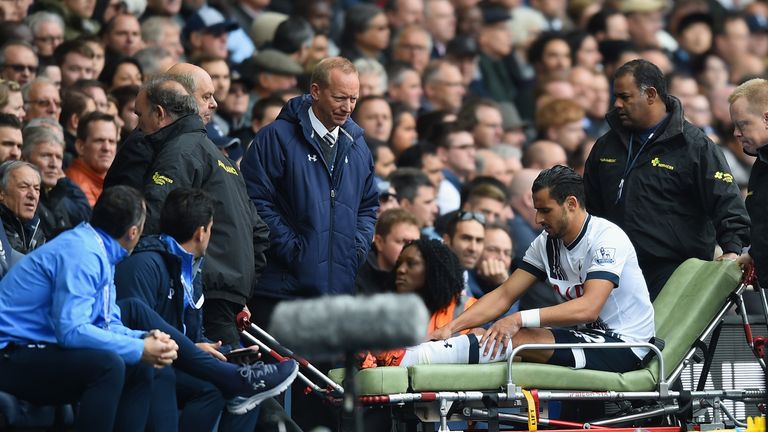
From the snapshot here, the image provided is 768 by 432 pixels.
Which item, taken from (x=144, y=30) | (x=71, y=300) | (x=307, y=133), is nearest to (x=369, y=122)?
(x=144, y=30)

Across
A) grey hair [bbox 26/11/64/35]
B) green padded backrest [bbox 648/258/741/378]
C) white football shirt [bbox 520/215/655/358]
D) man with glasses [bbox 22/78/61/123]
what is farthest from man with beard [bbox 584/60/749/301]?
grey hair [bbox 26/11/64/35]

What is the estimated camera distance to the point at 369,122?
12727 millimetres

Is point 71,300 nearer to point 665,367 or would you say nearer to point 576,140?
point 665,367

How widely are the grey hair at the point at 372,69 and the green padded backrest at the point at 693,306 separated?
220 inches

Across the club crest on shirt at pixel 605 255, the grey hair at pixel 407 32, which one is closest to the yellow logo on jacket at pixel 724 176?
the club crest on shirt at pixel 605 255

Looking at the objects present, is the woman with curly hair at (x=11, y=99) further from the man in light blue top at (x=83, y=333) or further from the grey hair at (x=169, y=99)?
the man in light blue top at (x=83, y=333)

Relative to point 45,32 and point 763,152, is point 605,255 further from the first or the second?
point 45,32

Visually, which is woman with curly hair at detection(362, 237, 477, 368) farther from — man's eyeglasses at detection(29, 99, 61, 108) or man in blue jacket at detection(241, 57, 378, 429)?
man's eyeglasses at detection(29, 99, 61, 108)

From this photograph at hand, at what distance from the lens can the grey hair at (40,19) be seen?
1220 cm

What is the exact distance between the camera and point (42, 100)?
1068cm

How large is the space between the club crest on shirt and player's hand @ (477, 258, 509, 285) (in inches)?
119

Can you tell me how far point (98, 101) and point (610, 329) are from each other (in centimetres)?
453

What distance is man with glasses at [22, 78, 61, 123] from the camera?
421 inches

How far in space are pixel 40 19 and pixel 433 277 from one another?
462 cm
